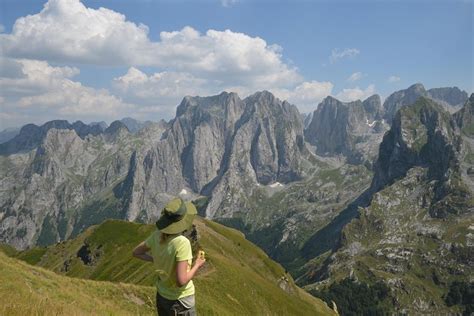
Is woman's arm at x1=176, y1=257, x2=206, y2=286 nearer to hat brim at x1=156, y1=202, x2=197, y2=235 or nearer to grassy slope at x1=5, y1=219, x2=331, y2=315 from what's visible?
hat brim at x1=156, y1=202, x2=197, y2=235

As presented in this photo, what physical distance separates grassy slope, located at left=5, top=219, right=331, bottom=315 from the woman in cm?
4487

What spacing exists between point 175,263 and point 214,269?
73057 mm

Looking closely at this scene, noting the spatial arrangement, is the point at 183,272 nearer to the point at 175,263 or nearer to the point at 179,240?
the point at 175,263

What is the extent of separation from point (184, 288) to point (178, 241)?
1278 mm

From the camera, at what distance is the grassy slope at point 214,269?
7500 centimetres

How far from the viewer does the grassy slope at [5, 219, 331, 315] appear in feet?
246

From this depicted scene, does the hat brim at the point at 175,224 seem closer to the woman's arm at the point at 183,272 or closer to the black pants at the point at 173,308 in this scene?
the woman's arm at the point at 183,272

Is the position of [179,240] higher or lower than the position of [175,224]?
lower

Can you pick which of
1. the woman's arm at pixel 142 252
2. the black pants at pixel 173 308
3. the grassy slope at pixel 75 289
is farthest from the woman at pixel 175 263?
the grassy slope at pixel 75 289

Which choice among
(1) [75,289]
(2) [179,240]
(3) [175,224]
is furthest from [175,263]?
(1) [75,289]

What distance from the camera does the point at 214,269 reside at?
8250 centimetres

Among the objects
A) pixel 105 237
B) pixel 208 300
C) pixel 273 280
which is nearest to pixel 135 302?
pixel 208 300

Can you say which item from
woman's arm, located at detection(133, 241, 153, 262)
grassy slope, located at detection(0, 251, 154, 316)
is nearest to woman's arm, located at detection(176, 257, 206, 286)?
woman's arm, located at detection(133, 241, 153, 262)

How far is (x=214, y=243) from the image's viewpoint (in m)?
112
